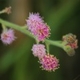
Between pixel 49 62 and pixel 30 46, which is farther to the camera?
pixel 30 46

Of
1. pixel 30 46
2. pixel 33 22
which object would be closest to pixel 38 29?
pixel 33 22

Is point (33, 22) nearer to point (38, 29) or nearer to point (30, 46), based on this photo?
point (38, 29)

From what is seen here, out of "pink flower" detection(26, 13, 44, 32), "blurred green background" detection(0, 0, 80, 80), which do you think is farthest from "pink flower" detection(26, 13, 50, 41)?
"blurred green background" detection(0, 0, 80, 80)

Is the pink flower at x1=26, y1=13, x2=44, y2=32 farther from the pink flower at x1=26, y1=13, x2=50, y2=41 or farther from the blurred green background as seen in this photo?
the blurred green background

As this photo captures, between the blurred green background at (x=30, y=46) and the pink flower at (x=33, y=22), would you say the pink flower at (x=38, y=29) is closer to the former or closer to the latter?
the pink flower at (x=33, y=22)

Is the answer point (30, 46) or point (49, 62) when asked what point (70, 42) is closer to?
point (49, 62)

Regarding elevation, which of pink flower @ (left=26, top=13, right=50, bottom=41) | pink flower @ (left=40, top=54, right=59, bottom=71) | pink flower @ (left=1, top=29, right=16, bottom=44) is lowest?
pink flower @ (left=40, top=54, right=59, bottom=71)

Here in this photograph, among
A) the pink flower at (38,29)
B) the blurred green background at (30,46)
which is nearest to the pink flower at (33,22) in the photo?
the pink flower at (38,29)

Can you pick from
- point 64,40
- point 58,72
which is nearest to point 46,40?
point 64,40
